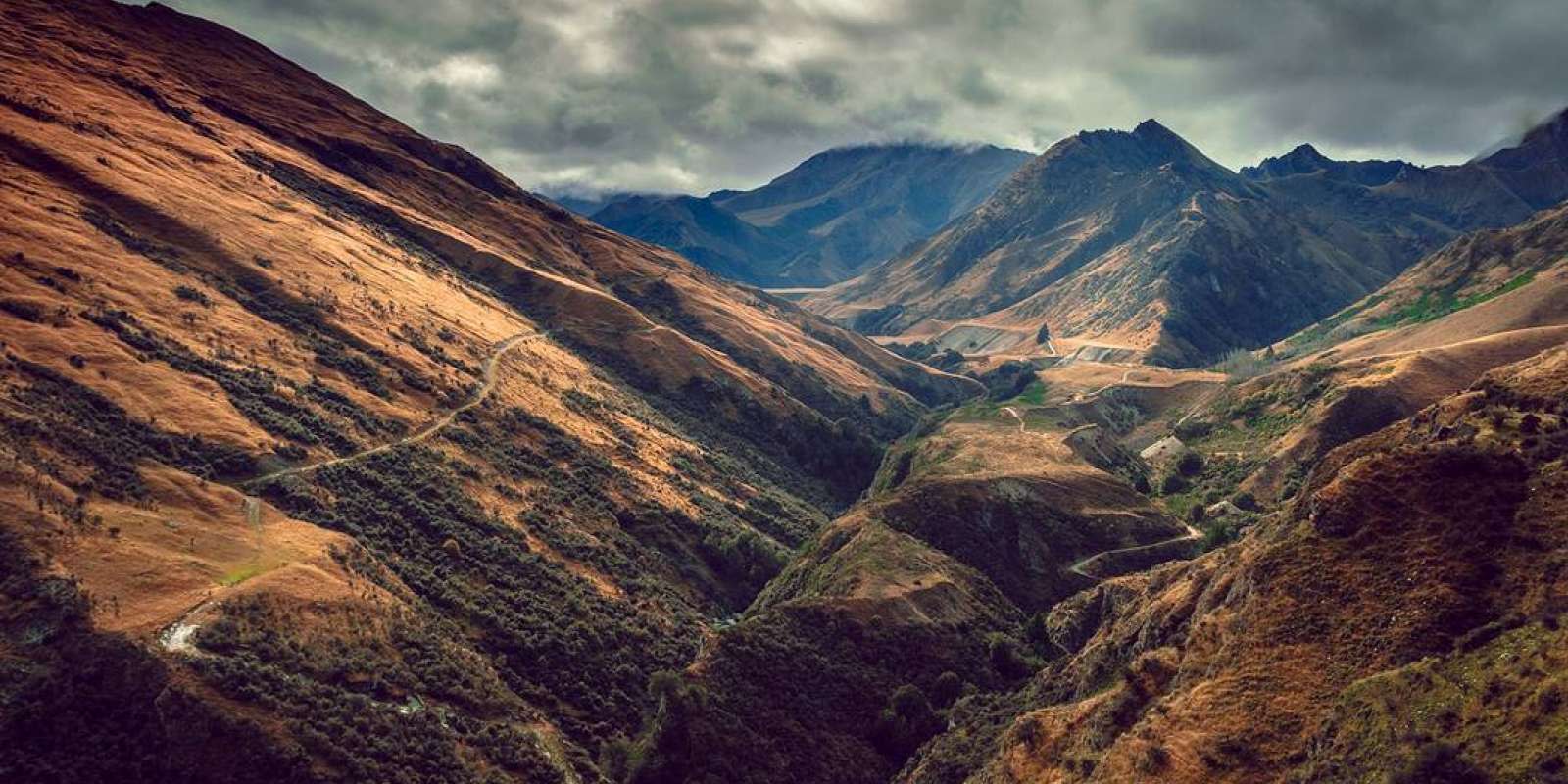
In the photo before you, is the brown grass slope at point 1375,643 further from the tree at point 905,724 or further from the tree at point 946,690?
the tree at point 946,690

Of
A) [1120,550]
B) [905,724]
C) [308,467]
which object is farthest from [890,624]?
[308,467]

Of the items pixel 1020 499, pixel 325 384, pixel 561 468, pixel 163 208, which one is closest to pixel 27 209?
pixel 163 208

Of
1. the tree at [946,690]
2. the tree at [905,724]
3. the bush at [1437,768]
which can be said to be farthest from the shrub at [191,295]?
the bush at [1437,768]

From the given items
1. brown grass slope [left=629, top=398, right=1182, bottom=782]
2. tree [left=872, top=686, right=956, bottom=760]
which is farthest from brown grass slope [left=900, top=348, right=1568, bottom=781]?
brown grass slope [left=629, top=398, right=1182, bottom=782]

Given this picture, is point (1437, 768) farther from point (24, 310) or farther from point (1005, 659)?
point (24, 310)

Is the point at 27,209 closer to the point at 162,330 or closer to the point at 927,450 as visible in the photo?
the point at 162,330

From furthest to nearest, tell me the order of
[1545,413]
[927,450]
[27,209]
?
[927,450] → [27,209] → [1545,413]
